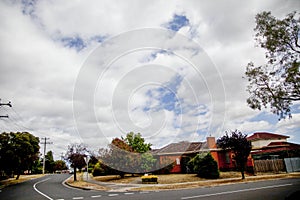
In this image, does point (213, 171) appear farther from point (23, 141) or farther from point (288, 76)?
point (23, 141)

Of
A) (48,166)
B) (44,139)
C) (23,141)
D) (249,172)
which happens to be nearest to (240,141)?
(249,172)

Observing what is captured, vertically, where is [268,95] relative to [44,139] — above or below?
below

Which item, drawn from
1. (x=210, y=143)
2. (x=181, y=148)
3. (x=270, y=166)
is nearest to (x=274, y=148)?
(x=270, y=166)

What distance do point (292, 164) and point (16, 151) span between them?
31.4 m

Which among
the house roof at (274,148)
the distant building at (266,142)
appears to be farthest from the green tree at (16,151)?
the house roof at (274,148)

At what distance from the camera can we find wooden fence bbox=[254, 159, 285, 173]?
25.4 metres

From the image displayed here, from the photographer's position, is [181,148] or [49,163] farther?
[49,163]

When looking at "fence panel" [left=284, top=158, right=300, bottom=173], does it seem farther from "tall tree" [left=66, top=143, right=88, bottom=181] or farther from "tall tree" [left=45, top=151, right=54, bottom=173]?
"tall tree" [left=45, top=151, right=54, bottom=173]

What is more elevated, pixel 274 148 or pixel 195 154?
pixel 274 148

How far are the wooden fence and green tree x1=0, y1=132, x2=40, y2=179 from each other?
2722 centimetres

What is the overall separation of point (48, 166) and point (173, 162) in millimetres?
59285

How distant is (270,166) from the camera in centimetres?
2558

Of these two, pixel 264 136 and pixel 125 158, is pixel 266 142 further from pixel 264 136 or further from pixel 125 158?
pixel 125 158

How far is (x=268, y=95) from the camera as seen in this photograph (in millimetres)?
12734
